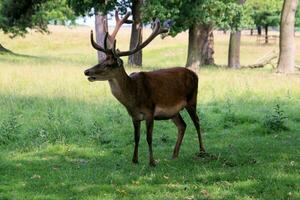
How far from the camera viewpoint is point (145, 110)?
29.4ft

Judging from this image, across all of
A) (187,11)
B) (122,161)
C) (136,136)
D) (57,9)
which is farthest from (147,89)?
(57,9)

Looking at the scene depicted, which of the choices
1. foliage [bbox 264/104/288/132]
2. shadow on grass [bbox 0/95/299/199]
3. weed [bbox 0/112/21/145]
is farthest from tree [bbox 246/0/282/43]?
weed [bbox 0/112/21/145]

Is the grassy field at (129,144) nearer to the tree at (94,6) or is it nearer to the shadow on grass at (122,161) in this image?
the shadow on grass at (122,161)

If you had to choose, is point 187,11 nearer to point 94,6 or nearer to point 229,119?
point 94,6

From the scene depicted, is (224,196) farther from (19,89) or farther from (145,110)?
(19,89)

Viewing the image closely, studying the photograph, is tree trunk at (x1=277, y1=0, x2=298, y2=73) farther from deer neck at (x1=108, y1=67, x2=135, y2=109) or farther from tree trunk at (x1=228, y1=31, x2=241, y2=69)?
deer neck at (x1=108, y1=67, x2=135, y2=109)

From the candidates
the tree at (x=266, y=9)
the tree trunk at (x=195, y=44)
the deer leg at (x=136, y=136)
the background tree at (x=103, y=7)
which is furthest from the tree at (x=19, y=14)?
the deer leg at (x=136, y=136)

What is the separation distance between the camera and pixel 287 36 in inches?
1030

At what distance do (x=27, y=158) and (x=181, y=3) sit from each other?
15.3 meters

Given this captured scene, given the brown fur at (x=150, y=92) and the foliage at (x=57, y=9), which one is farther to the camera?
the foliage at (x=57, y=9)

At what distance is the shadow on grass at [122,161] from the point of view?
23.7 feet

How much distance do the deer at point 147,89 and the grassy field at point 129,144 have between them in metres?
0.69

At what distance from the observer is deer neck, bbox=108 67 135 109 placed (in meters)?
8.75

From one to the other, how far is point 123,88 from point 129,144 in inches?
107
